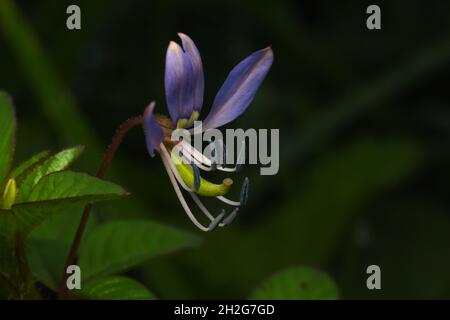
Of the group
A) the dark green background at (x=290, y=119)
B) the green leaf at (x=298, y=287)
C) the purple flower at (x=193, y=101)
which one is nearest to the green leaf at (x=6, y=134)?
the purple flower at (x=193, y=101)

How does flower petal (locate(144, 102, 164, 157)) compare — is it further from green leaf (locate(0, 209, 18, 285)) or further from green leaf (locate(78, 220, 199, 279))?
green leaf (locate(78, 220, 199, 279))

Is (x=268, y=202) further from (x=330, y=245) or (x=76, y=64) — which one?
(x=76, y=64)

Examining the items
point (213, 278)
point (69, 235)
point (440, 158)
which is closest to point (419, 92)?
point (440, 158)

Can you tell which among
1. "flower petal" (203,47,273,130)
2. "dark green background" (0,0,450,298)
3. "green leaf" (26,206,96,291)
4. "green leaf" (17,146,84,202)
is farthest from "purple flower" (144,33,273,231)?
"dark green background" (0,0,450,298)

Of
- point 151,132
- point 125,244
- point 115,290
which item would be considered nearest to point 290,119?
point 125,244

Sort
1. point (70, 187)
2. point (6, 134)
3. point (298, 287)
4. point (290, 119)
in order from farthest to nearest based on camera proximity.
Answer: point (290, 119) → point (298, 287) → point (6, 134) → point (70, 187)

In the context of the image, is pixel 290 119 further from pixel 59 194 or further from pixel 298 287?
pixel 59 194
